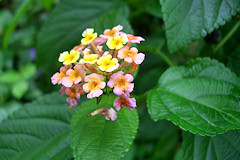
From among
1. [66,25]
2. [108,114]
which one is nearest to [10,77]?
[66,25]

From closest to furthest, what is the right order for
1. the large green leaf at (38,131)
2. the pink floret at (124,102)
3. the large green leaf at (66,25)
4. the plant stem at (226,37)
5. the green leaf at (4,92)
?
the pink floret at (124,102) < the large green leaf at (38,131) < the plant stem at (226,37) < the large green leaf at (66,25) < the green leaf at (4,92)

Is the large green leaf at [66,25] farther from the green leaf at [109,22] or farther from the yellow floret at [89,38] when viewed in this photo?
the yellow floret at [89,38]

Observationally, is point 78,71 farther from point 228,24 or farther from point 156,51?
point 228,24

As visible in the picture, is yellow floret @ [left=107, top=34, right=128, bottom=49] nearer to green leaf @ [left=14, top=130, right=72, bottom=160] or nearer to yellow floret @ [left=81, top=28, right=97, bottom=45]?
yellow floret @ [left=81, top=28, right=97, bottom=45]

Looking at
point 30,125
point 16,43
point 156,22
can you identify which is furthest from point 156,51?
point 16,43

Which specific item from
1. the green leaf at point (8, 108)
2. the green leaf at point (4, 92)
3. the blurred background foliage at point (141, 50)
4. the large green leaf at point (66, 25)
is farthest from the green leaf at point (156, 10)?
the green leaf at point (4, 92)

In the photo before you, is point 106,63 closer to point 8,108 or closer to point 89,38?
point 89,38
